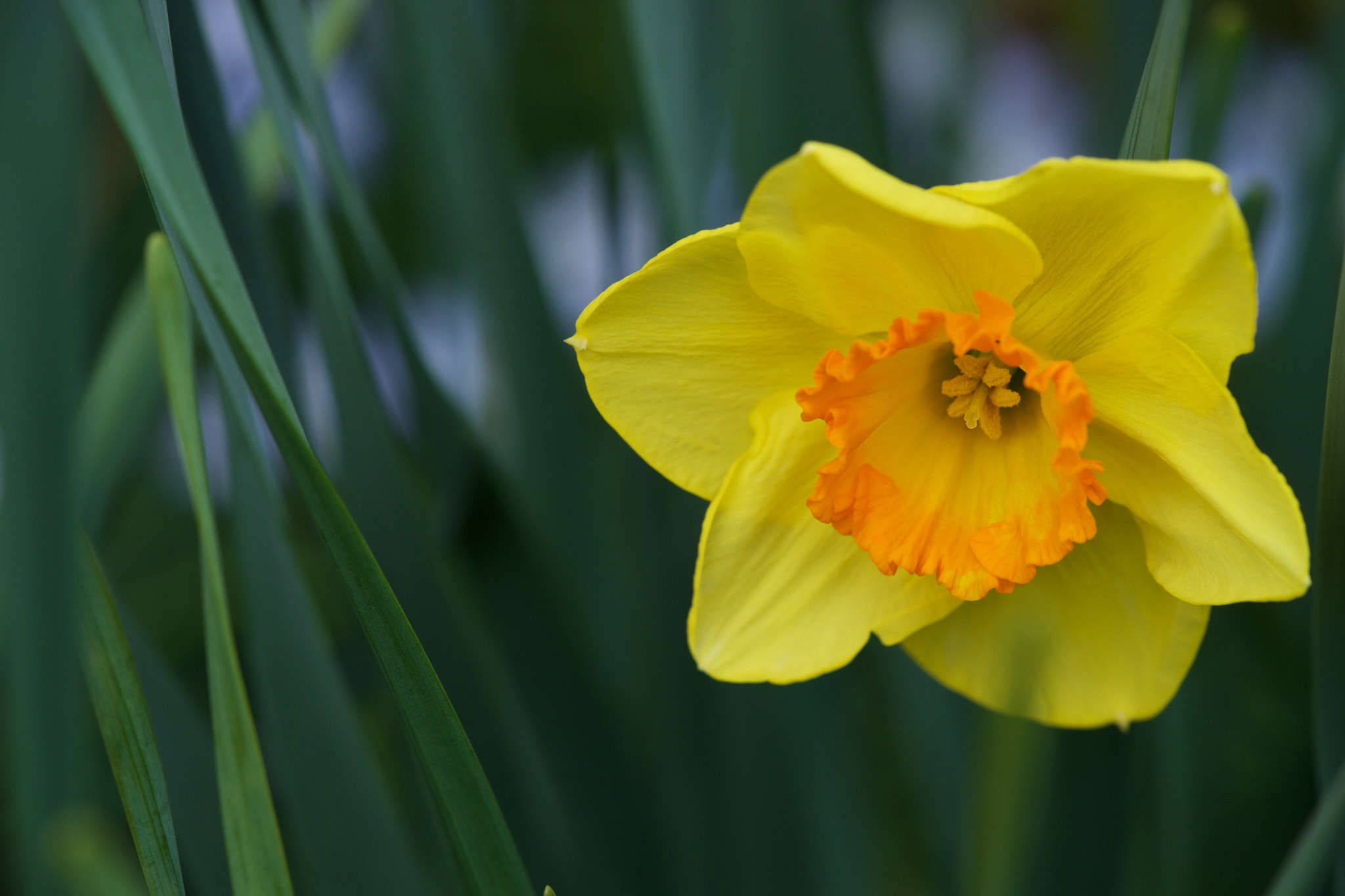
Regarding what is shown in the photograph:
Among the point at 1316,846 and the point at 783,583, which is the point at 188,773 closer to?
the point at 783,583

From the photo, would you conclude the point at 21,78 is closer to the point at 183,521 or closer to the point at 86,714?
the point at 86,714

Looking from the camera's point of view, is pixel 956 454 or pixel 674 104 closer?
pixel 956 454

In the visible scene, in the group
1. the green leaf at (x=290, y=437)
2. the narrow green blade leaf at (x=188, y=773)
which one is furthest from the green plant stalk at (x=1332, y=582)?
the narrow green blade leaf at (x=188, y=773)

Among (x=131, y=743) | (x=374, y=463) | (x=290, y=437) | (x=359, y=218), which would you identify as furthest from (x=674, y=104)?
(x=131, y=743)

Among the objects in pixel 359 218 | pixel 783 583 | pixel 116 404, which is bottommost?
pixel 783 583

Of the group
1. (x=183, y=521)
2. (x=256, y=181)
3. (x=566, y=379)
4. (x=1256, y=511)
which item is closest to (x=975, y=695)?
(x=1256, y=511)

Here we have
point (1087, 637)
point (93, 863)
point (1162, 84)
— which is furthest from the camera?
point (1087, 637)
